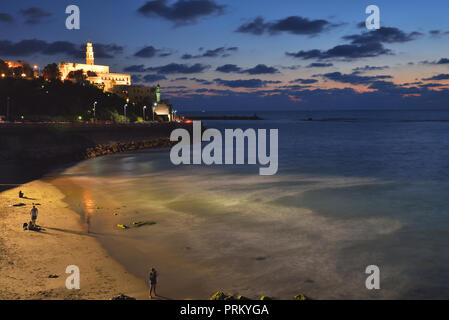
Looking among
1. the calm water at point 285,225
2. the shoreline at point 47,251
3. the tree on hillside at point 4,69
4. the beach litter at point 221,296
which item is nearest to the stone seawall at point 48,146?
the shoreline at point 47,251

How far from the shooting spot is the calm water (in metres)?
16.6

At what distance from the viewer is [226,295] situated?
47.2 ft

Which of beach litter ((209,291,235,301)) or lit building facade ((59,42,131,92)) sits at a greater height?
lit building facade ((59,42,131,92))

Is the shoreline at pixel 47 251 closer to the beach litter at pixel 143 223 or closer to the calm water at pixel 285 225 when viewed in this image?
the calm water at pixel 285 225

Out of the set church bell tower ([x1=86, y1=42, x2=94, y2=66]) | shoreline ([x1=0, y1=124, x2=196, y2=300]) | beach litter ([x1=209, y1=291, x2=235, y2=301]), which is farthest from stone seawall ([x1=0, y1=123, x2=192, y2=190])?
church bell tower ([x1=86, y1=42, x2=94, y2=66])

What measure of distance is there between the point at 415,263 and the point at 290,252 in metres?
→ 6.05

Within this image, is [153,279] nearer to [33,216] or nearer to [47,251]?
[47,251]

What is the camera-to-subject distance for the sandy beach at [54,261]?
46.8 ft

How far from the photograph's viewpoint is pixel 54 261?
1706cm

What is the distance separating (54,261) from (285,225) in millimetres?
14033

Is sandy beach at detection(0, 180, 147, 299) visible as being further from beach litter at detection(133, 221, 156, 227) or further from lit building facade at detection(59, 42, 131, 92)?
lit building facade at detection(59, 42, 131, 92)

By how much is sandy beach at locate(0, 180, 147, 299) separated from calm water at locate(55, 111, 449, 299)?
3.72 feet

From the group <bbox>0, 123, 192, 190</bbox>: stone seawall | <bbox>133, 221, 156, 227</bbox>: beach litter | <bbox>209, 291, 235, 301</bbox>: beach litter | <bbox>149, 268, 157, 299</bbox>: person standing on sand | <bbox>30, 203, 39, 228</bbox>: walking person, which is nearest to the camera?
<bbox>209, 291, 235, 301</bbox>: beach litter
